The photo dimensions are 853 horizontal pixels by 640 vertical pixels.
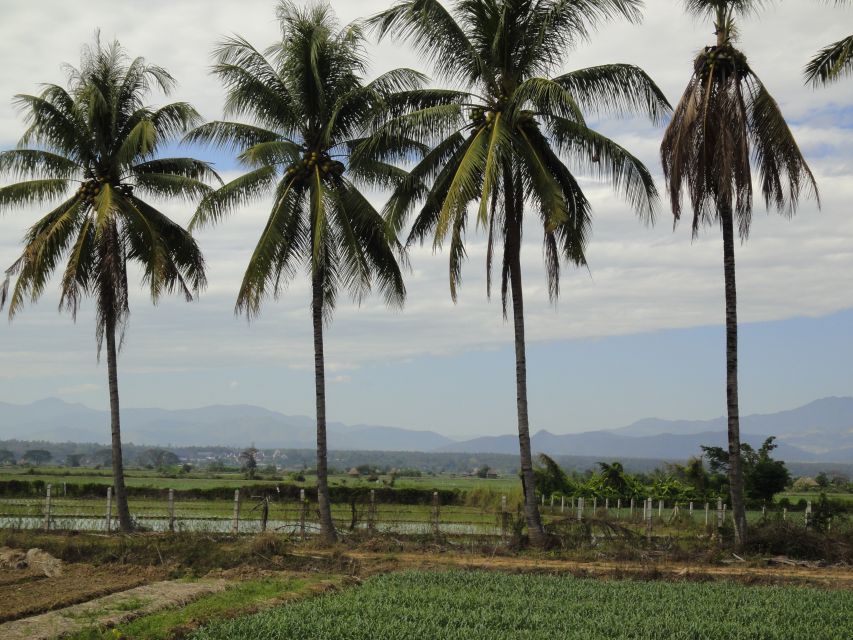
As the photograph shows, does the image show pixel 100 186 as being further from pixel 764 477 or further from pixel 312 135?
pixel 764 477

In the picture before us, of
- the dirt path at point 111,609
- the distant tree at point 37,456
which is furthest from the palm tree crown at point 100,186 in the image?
the distant tree at point 37,456

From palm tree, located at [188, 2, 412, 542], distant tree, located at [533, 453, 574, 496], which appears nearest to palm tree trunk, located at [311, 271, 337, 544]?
palm tree, located at [188, 2, 412, 542]

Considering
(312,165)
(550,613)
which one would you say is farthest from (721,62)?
(550,613)

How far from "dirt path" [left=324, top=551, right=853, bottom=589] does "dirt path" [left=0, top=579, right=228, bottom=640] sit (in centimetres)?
442

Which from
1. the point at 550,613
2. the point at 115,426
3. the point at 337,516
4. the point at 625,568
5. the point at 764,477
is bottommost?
the point at 337,516

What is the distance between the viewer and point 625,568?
2019 centimetres

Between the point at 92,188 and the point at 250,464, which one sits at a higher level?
the point at 92,188

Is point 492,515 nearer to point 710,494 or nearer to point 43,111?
point 710,494

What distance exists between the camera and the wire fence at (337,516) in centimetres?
2647

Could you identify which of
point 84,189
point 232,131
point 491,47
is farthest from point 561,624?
point 84,189

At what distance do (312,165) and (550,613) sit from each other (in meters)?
14.7

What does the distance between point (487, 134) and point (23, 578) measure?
13675mm

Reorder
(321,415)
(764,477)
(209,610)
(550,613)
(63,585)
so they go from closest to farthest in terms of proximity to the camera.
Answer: (550,613)
(209,610)
(63,585)
(321,415)
(764,477)

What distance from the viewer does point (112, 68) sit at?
2720 cm
